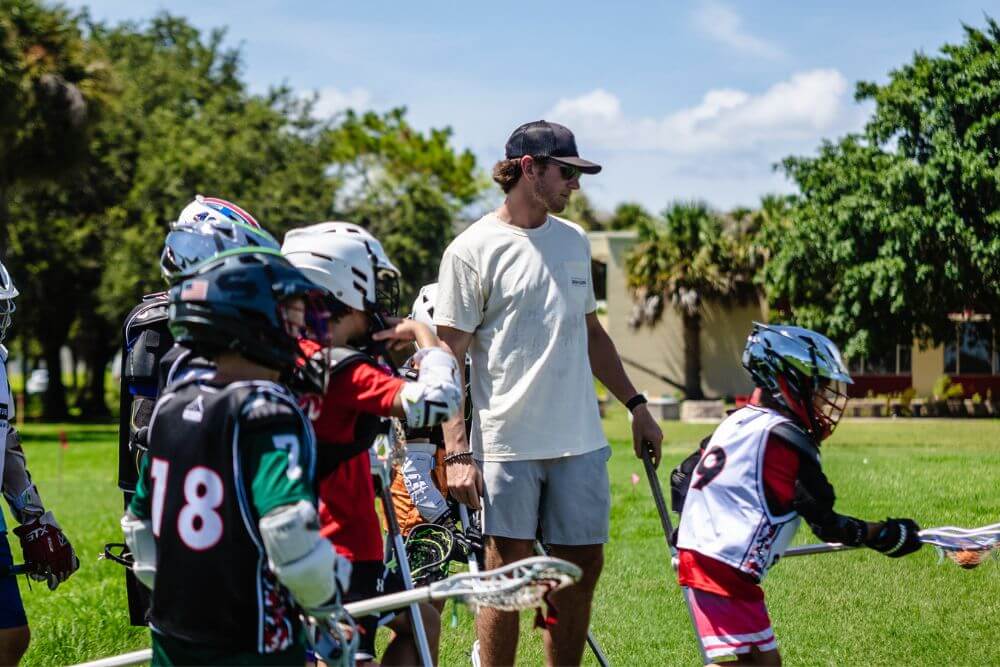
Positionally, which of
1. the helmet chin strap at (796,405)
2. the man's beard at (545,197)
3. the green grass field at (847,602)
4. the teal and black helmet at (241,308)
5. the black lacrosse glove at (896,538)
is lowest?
the green grass field at (847,602)

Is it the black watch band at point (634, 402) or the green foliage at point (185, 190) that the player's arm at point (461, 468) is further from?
the green foliage at point (185, 190)

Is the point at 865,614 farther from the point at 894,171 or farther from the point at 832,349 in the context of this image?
the point at 894,171

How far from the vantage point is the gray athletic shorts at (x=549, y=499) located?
550cm

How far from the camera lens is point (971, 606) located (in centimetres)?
736

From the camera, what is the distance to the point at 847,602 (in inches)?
305

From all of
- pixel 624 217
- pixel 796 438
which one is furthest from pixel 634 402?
pixel 624 217

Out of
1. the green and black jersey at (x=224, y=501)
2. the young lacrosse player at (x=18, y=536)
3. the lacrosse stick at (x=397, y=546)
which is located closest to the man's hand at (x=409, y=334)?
the lacrosse stick at (x=397, y=546)

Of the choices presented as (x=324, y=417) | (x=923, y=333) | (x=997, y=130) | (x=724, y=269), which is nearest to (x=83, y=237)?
(x=724, y=269)

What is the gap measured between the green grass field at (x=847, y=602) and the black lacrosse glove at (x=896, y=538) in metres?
2.35

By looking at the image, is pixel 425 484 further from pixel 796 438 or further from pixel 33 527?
pixel 796 438

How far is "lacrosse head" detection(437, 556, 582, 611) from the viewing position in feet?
12.0

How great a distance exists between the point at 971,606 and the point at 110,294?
4371 cm

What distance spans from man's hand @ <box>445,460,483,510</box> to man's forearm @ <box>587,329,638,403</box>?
0.95 m

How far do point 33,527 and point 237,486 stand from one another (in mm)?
2809
